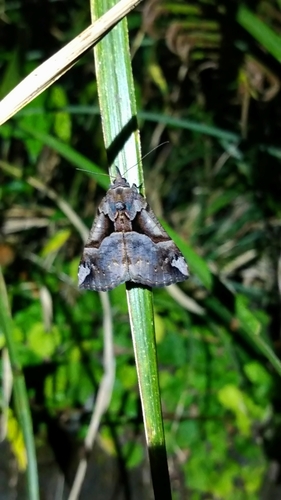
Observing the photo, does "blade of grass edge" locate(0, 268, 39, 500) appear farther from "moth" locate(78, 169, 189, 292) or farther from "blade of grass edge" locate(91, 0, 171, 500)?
"blade of grass edge" locate(91, 0, 171, 500)

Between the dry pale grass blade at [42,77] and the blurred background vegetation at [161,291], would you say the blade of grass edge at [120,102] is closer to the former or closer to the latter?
the dry pale grass blade at [42,77]

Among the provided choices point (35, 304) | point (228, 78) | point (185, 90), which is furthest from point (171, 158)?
point (35, 304)

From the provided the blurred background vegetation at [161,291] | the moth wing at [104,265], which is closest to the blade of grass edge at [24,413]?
the moth wing at [104,265]

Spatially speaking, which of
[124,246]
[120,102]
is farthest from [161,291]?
[120,102]

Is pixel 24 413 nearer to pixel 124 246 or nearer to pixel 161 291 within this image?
pixel 124 246

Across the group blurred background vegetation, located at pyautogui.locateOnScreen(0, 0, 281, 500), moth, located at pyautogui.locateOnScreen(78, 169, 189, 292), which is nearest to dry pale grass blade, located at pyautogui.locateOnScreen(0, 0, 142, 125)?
moth, located at pyautogui.locateOnScreen(78, 169, 189, 292)
